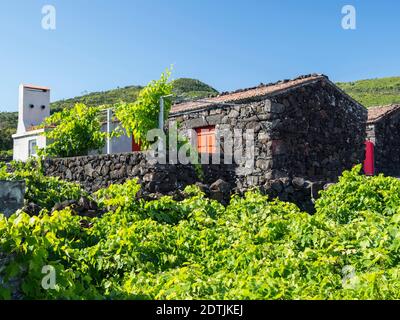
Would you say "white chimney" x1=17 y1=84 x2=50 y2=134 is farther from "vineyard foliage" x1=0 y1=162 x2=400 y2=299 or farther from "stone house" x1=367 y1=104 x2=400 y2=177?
"vineyard foliage" x1=0 y1=162 x2=400 y2=299

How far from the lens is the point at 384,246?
5.65m

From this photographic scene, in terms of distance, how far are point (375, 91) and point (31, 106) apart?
46.7 meters

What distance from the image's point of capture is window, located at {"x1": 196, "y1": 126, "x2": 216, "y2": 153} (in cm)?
1505

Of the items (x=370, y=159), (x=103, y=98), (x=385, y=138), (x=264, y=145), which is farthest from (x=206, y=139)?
(x=103, y=98)

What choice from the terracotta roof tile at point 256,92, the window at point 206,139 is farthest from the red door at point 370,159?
the window at point 206,139

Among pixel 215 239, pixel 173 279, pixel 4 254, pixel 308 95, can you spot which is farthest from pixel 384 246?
pixel 308 95

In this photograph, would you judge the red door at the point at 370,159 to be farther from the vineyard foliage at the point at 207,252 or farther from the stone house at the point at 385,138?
the vineyard foliage at the point at 207,252

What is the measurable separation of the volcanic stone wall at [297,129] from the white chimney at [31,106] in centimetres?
1064

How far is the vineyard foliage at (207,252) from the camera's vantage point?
4066 mm

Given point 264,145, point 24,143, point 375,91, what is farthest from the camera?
point 375,91

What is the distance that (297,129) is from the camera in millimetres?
14570

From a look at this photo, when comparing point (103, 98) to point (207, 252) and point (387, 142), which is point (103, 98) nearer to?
point (387, 142)

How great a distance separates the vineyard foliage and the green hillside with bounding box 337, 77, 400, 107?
1773 inches

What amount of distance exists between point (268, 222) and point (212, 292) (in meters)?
2.45
